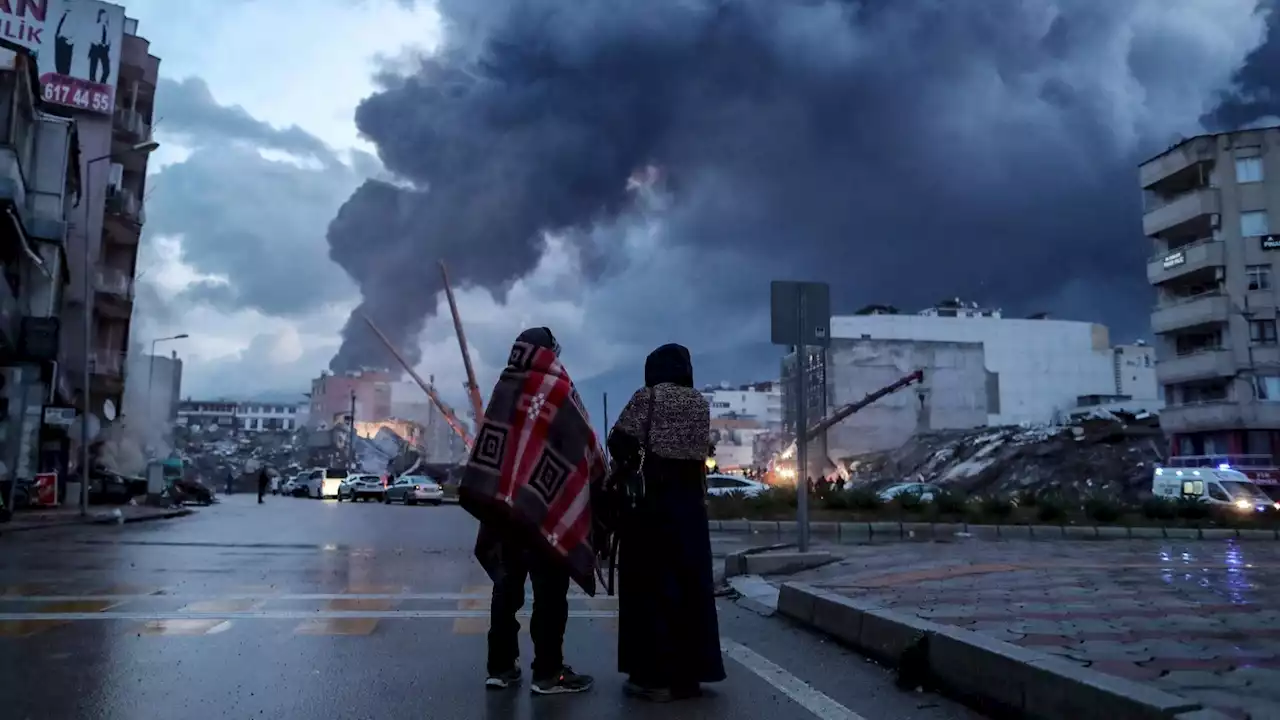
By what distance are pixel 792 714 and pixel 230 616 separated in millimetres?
4791

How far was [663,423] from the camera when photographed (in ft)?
17.1

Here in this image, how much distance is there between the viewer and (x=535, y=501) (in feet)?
16.6

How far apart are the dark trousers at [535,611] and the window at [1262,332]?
160ft

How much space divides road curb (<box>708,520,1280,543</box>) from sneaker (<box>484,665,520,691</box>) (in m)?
12.6

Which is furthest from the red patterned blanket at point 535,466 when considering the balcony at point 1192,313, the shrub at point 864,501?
the balcony at point 1192,313

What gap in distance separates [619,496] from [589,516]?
0.63ft

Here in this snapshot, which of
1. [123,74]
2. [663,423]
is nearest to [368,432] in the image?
[123,74]

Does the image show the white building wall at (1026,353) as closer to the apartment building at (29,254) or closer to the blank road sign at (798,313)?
the apartment building at (29,254)

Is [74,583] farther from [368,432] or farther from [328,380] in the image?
[328,380]

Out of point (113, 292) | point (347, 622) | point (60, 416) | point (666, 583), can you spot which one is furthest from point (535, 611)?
point (113, 292)

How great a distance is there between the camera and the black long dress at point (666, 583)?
4.99 metres

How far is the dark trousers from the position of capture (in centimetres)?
512

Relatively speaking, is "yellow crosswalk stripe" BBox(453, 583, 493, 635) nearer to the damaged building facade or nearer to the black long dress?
the black long dress

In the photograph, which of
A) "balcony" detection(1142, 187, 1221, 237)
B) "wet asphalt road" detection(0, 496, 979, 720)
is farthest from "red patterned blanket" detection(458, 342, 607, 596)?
"balcony" detection(1142, 187, 1221, 237)
